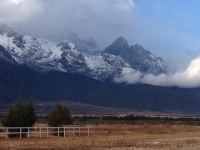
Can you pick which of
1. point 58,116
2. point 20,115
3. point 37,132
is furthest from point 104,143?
point 58,116

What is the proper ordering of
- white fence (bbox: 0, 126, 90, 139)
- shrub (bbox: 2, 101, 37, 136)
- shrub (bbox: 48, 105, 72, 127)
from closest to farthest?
white fence (bbox: 0, 126, 90, 139)
shrub (bbox: 2, 101, 37, 136)
shrub (bbox: 48, 105, 72, 127)

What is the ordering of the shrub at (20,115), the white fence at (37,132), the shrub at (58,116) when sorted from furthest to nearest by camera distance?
the shrub at (58,116), the shrub at (20,115), the white fence at (37,132)

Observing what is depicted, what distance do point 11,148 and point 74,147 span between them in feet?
17.5

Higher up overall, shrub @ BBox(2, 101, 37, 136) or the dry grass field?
shrub @ BBox(2, 101, 37, 136)

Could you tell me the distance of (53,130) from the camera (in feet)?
268

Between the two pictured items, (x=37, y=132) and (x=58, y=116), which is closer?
(x=37, y=132)

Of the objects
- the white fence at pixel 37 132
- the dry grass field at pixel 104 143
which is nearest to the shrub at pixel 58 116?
the white fence at pixel 37 132

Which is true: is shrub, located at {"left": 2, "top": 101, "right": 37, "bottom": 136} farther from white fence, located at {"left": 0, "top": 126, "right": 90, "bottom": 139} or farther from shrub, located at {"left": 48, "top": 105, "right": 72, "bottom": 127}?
shrub, located at {"left": 48, "top": 105, "right": 72, "bottom": 127}

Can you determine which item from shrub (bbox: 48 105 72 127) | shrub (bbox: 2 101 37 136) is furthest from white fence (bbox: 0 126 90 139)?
shrub (bbox: 48 105 72 127)

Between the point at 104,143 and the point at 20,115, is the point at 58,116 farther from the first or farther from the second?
the point at 104,143

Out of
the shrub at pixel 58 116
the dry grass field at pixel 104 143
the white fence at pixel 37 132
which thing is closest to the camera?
the dry grass field at pixel 104 143

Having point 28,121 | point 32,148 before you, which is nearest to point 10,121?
point 28,121

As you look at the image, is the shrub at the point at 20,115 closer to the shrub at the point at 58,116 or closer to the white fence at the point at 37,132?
the white fence at the point at 37,132

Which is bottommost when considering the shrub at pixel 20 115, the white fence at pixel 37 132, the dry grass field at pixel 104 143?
the dry grass field at pixel 104 143
